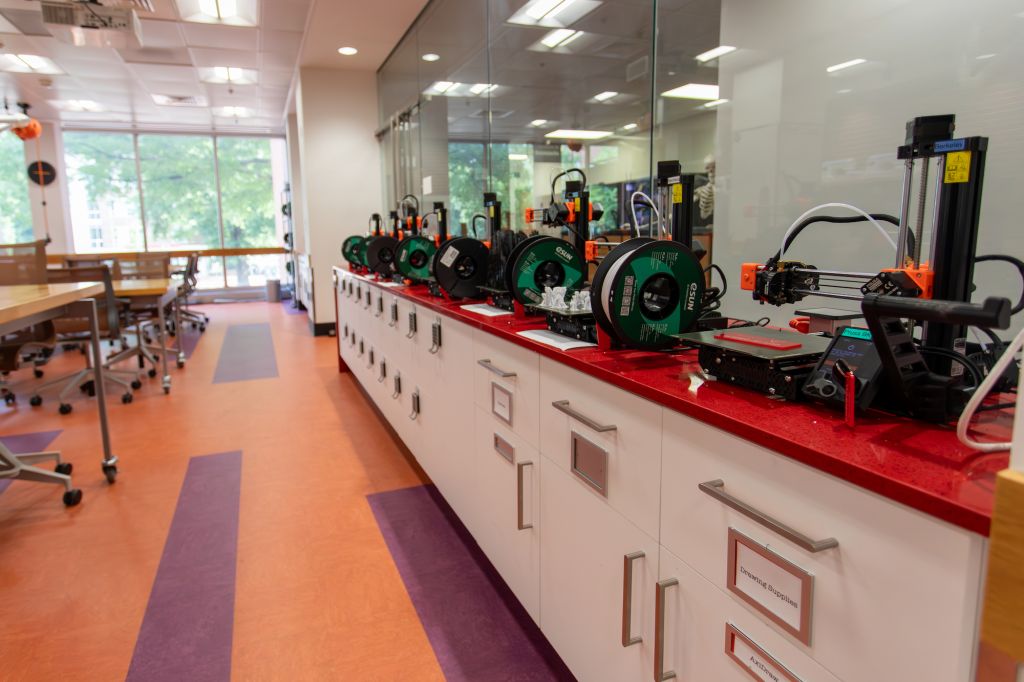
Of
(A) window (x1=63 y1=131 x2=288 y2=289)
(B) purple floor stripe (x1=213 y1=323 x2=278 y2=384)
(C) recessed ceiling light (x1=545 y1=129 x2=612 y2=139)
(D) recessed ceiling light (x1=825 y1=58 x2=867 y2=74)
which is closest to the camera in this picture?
(D) recessed ceiling light (x1=825 y1=58 x2=867 y2=74)

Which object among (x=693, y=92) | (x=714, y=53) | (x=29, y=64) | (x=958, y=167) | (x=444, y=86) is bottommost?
(x=958, y=167)

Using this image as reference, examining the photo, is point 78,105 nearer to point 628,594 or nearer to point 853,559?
point 628,594

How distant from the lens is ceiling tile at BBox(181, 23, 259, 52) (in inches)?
223

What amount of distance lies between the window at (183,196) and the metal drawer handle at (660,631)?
11637 mm

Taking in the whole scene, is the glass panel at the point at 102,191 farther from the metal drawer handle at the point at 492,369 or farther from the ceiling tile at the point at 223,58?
the metal drawer handle at the point at 492,369

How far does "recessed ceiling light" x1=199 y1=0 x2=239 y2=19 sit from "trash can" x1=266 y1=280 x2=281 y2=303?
259 inches

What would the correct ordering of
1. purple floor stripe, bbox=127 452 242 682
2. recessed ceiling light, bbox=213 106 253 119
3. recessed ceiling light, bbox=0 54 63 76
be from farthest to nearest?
1. recessed ceiling light, bbox=213 106 253 119
2. recessed ceiling light, bbox=0 54 63 76
3. purple floor stripe, bbox=127 452 242 682

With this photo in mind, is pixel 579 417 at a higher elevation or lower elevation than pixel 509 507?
higher

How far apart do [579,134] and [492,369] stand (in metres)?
1.90

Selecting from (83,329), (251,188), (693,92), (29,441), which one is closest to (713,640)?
(693,92)

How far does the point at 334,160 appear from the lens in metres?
7.18

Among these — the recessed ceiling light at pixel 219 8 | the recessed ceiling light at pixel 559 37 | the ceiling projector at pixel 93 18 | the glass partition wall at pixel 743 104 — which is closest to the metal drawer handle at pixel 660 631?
the glass partition wall at pixel 743 104

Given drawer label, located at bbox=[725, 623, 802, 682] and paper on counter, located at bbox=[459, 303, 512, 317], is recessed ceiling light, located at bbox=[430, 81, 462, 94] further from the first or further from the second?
drawer label, located at bbox=[725, 623, 802, 682]

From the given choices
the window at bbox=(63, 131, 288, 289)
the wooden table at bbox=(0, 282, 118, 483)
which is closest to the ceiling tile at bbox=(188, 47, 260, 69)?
the wooden table at bbox=(0, 282, 118, 483)
